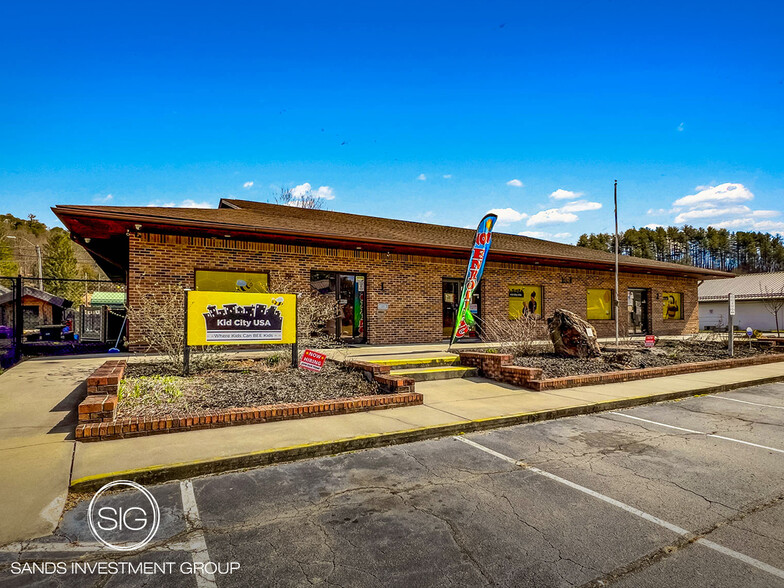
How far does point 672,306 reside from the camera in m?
22.5

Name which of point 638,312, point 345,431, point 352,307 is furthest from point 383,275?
point 638,312

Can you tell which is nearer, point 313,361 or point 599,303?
point 313,361

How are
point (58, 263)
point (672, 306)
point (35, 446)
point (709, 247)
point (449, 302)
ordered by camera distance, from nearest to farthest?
point (35, 446) → point (449, 302) → point (672, 306) → point (58, 263) → point (709, 247)

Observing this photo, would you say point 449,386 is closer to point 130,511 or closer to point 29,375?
point 130,511

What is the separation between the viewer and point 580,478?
4270 mm

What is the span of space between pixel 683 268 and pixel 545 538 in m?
23.4

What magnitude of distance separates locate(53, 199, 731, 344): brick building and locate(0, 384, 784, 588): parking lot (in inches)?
336

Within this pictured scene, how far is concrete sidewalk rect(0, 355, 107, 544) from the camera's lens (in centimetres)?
331

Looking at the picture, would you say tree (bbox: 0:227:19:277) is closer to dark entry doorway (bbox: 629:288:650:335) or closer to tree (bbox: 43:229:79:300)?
tree (bbox: 43:229:79:300)

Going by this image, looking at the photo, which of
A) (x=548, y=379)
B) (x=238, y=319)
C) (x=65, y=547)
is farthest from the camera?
(x=548, y=379)

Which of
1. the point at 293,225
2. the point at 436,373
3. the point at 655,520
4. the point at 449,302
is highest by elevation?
the point at 293,225

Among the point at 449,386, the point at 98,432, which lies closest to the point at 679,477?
the point at 449,386

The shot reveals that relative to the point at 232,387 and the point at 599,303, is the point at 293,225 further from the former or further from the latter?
the point at 599,303

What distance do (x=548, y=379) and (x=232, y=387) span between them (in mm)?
5591
